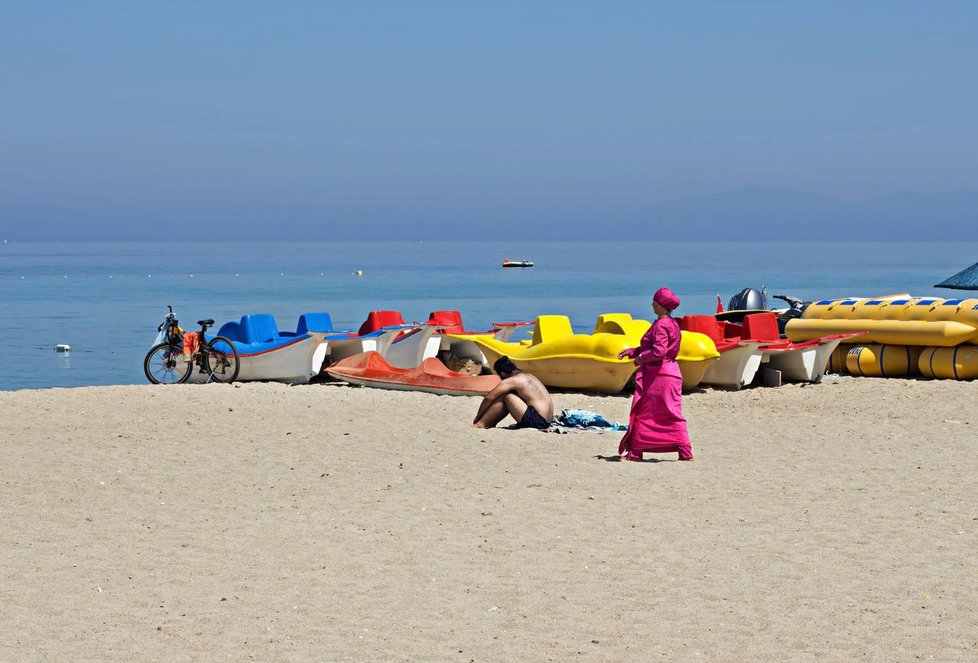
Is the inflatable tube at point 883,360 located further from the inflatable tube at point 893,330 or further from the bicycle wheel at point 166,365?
the bicycle wheel at point 166,365

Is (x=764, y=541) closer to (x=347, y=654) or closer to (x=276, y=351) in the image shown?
(x=347, y=654)

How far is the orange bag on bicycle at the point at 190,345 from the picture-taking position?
60.2 ft

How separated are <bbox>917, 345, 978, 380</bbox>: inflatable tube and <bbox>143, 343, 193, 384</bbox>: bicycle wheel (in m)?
10.7

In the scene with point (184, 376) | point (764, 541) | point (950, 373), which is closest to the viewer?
point (764, 541)

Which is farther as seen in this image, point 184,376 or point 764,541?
point 184,376

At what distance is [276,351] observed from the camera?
719 inches

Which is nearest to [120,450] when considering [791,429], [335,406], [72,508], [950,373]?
[72,508]

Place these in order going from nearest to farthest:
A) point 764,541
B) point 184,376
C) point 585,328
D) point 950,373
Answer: point 764,541 < point 950,373 < point 184,376 < point 585,328

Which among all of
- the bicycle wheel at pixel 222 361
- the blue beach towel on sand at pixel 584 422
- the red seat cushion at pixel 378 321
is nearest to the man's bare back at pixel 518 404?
the blue beach towel on sand at pixel 584 422

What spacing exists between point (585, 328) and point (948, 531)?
36370mm

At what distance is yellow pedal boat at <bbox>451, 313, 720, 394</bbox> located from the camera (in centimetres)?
1617

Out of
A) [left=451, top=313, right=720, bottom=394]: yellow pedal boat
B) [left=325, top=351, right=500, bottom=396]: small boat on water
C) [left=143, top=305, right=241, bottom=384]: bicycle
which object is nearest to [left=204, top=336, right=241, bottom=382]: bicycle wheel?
[left=143, top=305, right=241, bottom=384]: bicycle

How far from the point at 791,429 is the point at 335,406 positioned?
216 inches

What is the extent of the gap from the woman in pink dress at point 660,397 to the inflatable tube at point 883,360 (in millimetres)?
8124
